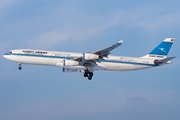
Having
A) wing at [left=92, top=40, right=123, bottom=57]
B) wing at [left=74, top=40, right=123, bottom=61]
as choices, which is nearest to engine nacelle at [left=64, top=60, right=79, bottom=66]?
wing at [left=74, top=40, right=123, bottom=61]

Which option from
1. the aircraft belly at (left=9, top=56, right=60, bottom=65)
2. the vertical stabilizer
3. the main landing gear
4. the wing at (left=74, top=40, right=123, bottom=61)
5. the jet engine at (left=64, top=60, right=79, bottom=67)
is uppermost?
the vertical stabilizer

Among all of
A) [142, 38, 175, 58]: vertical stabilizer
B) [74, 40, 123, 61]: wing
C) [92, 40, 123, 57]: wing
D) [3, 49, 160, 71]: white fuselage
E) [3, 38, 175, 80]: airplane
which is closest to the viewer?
[92, 40, 123, 57]: wing

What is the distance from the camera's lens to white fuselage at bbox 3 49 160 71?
71250mm

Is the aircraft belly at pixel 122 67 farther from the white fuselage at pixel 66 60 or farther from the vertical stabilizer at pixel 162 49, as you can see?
the vertical stabilizer at pixel 162 49

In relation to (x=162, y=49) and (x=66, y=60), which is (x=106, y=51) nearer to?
(x=66, y=60)

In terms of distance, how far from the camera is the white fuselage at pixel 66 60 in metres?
71.2

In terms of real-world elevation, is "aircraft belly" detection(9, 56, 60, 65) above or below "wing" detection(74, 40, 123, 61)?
below

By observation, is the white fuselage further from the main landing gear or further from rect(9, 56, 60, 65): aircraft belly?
the main landing gear

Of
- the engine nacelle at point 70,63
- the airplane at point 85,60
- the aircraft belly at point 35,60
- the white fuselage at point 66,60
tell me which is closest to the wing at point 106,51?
the airplane at point 85,60

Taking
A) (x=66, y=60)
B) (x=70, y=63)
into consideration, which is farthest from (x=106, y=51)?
(x=66, y=60)

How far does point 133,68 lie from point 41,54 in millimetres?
17023

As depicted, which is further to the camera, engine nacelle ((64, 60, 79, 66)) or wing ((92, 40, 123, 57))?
engine nacelle ((64, 60, 79, 66))

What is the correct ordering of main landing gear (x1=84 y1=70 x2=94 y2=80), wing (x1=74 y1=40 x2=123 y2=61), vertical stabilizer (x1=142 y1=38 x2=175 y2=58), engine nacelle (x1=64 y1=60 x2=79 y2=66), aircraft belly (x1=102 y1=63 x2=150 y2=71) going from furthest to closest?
vertical stabilizer (x1=142 y1=38 x2=175 y2=58) < main landing gear (x1=84 y1=70 x2=94 y2=80) < aircraft belly (x1=102 y1=63 x2=150 y2=71) < engine nacelle (x1=64 y1=60 x2=79 y2=66) < wing (x1=74 y1=40 x2=123 y2=61)

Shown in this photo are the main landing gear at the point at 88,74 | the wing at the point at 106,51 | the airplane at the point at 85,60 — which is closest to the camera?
the wing at the point at 106,51
